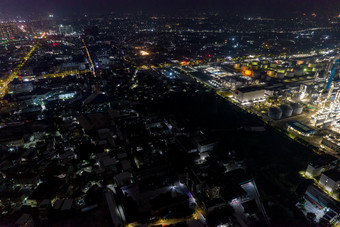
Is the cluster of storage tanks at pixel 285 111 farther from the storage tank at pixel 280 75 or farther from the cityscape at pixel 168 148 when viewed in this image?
the storage tank at pixel 280 75

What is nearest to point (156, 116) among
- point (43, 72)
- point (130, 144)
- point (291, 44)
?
point (130, 144)

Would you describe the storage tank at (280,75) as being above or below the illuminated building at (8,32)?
below

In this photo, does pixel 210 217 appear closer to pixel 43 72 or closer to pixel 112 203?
pixel 112 203

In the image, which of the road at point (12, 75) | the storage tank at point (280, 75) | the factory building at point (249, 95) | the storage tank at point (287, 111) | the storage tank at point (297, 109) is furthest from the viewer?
the storage tank at point (280, 75)

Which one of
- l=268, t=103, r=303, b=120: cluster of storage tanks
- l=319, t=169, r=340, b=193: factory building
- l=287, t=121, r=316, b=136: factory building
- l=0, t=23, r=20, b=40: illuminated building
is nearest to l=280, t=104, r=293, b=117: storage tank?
l=268, t=103, r=303, b=120: cluster of storage tanks

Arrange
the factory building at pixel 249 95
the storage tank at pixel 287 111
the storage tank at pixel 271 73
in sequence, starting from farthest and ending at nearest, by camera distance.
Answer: the storage tank at pixel 271 73 → the factory building at pixel 249 95 → the storage tank at pixel 287 111

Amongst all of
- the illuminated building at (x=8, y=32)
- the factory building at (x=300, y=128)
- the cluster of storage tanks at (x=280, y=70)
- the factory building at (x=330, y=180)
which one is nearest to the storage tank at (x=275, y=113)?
the factory building at (x=300, y=128)

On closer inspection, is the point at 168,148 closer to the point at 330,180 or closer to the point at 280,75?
the point at 330,180

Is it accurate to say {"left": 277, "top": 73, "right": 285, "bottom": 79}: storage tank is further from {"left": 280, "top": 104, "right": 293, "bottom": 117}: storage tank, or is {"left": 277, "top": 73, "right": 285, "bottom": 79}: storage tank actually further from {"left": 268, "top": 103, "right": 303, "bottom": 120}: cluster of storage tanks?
{"left": 280, "top": 104, "right": 293, "bottom": 117}: storage tank

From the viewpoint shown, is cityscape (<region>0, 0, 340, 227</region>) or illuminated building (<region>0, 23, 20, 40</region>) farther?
illuminated building (<region>0, 23, 20, 40</region>)
